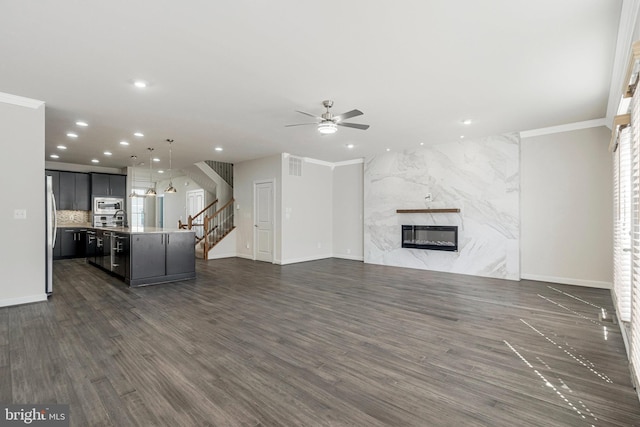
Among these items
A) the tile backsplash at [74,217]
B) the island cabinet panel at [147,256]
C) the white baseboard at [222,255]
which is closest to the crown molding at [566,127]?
the island cabinet panel at [147,256]

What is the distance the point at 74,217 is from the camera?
982cm

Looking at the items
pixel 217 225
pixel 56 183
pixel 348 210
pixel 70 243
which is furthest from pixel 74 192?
pixel 348 210

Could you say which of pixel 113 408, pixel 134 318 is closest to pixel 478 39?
pixel 113 408

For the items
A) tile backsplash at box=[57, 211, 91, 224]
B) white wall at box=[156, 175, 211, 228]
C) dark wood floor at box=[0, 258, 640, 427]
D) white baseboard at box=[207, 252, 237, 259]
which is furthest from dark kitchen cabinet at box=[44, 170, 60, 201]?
dark wood floor at box=[0, 258, 640, 427]

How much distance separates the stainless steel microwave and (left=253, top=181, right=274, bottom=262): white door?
16.3 ft

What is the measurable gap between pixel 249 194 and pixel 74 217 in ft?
19.2

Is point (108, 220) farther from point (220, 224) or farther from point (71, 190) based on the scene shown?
point (220, 224)

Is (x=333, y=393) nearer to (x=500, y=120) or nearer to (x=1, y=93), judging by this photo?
(x=500, y=120)

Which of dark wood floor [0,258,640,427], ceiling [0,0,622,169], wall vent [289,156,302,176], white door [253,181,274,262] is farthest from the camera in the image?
white door [253,181,274,262]

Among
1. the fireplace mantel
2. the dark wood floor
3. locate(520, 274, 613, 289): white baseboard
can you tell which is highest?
the fireplace mantel

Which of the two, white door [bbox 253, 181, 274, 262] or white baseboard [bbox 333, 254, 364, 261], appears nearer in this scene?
white door [bbox 253, 181, 274, 262]

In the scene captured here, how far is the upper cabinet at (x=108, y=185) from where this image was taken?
9664mm

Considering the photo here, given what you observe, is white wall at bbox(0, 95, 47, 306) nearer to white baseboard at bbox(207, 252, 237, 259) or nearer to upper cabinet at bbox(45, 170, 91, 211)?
white baseboard at bbox(207, 252, 237, 259)

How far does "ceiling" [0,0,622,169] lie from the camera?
99.6 inches
